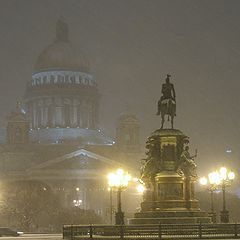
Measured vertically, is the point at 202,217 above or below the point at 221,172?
below

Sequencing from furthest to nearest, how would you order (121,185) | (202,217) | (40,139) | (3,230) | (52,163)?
(40,139), (52,163), (3,230), (121,185), (202,217)

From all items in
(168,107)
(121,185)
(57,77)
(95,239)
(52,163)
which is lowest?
(95,239)

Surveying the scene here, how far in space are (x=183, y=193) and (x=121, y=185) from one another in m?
6.81

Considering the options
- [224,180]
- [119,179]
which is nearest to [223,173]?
[224,180]

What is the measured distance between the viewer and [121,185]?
5178 centimetres

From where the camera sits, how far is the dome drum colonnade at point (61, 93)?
559 ft

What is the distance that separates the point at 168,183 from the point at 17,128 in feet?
351

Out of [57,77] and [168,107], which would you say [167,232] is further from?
[57,77]

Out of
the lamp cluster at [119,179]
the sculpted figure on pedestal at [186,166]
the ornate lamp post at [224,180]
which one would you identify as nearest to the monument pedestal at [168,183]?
the sculpted figure on pedestal at [186,166]

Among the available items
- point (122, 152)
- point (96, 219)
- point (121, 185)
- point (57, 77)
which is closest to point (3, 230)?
point (121, 185)

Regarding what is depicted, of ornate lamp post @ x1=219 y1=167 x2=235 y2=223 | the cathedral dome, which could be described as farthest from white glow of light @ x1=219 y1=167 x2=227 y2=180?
the cathedral dome

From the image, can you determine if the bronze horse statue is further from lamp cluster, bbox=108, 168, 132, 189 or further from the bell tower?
the bell tower

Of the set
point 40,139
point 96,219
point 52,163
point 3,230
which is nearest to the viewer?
point 3,230

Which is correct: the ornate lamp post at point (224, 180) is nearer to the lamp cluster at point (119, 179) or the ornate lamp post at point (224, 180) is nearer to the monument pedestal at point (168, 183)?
the monument pedestal at point (168, 183)
